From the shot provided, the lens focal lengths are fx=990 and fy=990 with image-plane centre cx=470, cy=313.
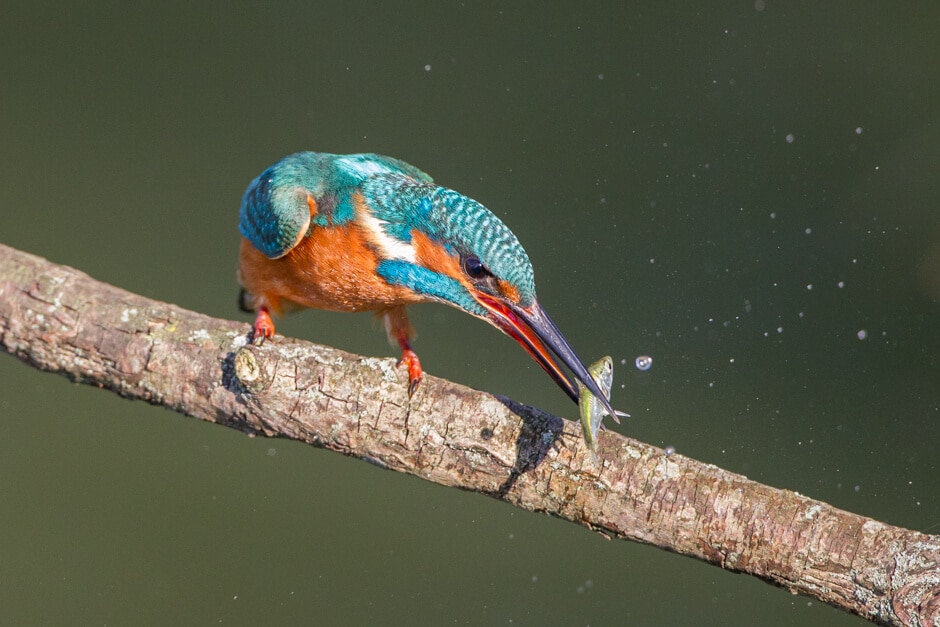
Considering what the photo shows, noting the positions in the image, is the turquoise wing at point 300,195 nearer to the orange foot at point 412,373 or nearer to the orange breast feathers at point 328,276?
the orange breast feathers at point 328,276

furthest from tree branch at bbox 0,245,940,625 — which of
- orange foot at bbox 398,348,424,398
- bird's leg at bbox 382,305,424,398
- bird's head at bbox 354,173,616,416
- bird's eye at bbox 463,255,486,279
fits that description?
bird's leg at bbox 382,305,424,398

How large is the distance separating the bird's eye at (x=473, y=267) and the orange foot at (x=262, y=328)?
49 centimetres

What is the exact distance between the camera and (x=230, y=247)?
4777 mm

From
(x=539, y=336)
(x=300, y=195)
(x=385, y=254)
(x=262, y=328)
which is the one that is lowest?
(x=262, y=328)

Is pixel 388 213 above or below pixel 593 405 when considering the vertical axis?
above

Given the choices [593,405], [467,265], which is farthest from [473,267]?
[593,405]

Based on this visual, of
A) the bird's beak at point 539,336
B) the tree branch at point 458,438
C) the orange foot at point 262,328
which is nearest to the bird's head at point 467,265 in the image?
the bird's beak at point 539,336

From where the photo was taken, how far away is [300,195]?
2422 mm

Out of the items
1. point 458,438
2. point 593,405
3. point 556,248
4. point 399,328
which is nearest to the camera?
point 593,405

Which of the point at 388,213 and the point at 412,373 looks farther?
the point at 388,213

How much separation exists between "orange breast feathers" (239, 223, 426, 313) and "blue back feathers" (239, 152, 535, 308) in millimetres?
34

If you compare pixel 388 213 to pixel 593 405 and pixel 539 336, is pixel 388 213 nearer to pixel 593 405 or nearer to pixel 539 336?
pixel 539 336

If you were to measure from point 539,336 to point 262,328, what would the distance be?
0.75 meters

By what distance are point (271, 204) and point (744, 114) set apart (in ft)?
8.91
